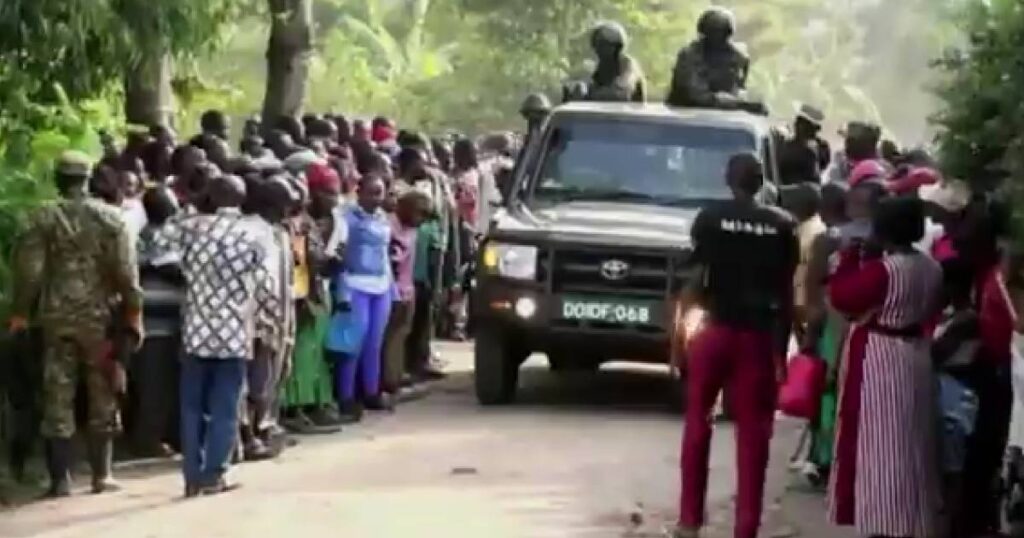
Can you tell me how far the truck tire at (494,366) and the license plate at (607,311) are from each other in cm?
59

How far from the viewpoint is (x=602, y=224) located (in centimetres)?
1501

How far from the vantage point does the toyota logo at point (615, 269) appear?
14.7 m

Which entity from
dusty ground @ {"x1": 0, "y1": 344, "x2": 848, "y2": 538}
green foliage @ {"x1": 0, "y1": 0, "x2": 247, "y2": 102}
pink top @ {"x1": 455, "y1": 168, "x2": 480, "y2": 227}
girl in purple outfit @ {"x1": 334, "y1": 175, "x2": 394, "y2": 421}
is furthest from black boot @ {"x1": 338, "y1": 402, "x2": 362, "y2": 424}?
pink top @ {"x1": 455, "y1": 168, "x2": 480, "y2": 227}

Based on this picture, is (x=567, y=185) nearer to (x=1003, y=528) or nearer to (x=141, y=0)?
(x=141, y=0)

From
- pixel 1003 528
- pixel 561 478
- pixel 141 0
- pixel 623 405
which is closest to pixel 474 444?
pixel 561 478

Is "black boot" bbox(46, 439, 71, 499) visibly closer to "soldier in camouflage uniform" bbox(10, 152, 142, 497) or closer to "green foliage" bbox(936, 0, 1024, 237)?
"soldier in camouflage uniform" bbox(10, 152, 142, 497)

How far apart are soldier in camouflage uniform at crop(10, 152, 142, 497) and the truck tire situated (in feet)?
13.4

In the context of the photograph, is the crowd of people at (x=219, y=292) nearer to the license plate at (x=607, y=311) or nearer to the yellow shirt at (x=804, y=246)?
the license plate at (x=607, y=311)

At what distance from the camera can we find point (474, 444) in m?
13.5

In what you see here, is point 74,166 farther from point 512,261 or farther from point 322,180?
point 512,261

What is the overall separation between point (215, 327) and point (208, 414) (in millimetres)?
487


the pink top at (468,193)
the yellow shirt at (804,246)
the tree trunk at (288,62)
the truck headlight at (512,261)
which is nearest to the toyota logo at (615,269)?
the truck headlight at (512,261)

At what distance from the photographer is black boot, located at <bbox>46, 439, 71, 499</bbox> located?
37.4ft

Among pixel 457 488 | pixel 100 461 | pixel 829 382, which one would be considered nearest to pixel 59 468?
pixel 100 461
